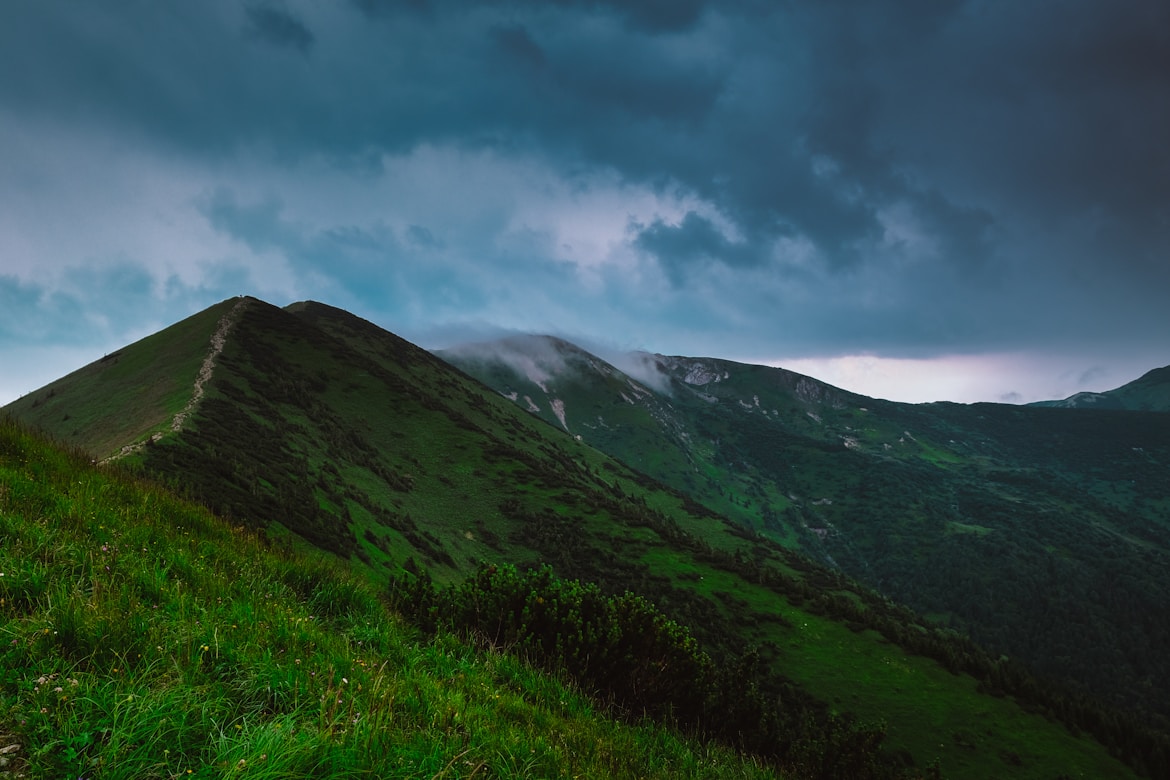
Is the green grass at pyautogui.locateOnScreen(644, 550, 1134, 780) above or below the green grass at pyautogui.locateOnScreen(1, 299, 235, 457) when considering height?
below

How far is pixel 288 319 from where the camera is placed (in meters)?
123

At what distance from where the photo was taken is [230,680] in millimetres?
3771

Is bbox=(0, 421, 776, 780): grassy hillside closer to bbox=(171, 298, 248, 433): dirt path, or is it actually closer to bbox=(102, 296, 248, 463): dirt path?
bbox=(102, 296, 248, 463): dirt path

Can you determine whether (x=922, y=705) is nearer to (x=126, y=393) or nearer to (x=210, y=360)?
(x=210, y=360)

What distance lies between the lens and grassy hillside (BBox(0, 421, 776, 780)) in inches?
114

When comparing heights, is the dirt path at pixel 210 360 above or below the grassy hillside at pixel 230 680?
above

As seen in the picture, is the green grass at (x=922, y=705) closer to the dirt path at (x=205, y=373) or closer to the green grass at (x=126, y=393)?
the dirt path at (x=205, y=373)

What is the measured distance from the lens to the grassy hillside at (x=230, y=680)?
289cm

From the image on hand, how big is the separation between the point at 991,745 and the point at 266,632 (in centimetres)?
8808

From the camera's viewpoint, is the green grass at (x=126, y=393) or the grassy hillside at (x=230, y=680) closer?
the grassy hillside at (x=230, y=680)

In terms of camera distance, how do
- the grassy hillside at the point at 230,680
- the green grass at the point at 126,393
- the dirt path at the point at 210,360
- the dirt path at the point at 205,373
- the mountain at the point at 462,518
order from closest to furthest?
the grassy hillside at the point at 230,680
the dirt path at the point at 205,373
the mountain at the point at 462,518
the dirt path at the point at 210,360
the green grass at the point at 126,393

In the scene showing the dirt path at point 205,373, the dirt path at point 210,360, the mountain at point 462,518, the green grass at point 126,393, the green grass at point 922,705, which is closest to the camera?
the dirt path at point 205,373

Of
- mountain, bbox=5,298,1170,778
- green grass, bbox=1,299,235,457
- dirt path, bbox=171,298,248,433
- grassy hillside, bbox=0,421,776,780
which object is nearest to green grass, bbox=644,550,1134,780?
mountain, bbox=5,298,1170,778

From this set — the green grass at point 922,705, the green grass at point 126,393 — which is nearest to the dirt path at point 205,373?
the green grass at point 126,393
